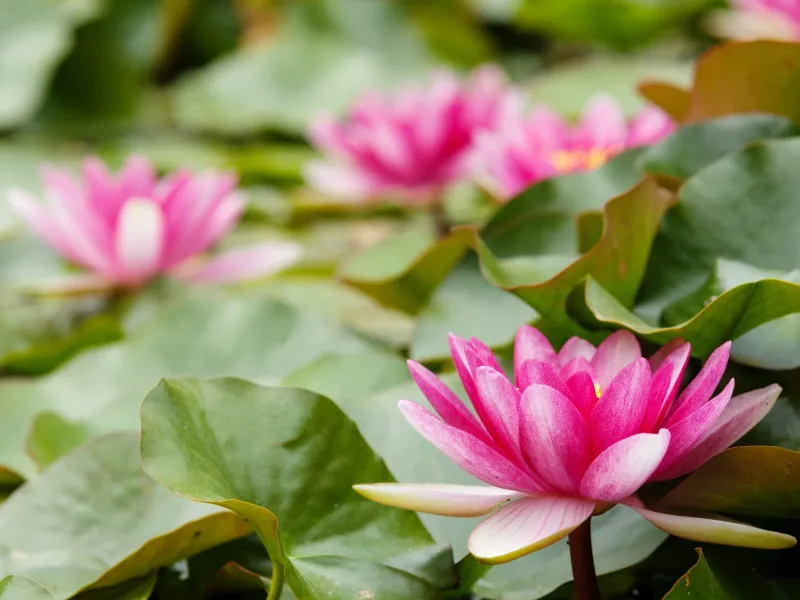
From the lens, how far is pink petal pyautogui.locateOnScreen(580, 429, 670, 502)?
26cm

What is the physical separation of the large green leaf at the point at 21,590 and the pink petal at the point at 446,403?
0.16 m

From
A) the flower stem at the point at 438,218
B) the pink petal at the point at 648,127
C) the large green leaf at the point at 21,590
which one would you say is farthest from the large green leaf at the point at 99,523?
the flower stem at the point at 438,218

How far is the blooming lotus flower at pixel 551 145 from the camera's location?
74 centimetres

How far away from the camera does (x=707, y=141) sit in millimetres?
476

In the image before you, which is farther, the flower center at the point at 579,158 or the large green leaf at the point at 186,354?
the flower center at the point at 579,158

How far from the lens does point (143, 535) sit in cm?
39

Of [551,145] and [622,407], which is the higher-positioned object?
[622,407]

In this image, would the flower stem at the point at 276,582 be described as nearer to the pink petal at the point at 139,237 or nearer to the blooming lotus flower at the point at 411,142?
the pink petal at the point at 139,237

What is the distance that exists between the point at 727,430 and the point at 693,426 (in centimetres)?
3

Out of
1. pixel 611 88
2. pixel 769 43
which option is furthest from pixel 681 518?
pixel 611 88

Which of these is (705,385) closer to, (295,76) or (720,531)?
(720,531)

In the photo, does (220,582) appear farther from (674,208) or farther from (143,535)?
(674,208)

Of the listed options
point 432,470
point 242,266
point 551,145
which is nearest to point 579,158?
point 551,145

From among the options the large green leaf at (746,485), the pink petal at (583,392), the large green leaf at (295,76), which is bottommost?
the large green leaf at (295,76)
